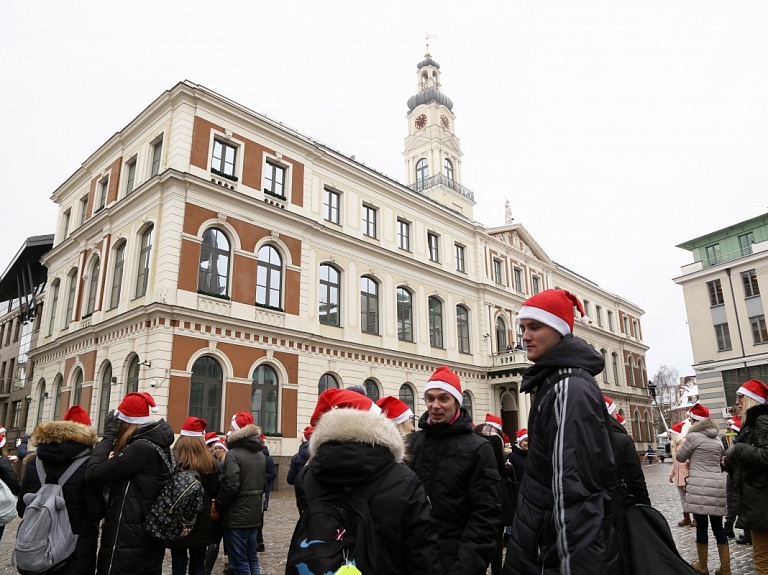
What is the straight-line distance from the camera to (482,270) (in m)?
33.3

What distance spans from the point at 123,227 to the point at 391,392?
13.9 metres

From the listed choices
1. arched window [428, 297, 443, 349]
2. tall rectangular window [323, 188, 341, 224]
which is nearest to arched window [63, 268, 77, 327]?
tall rectangular window [323, 188, 341, 224]

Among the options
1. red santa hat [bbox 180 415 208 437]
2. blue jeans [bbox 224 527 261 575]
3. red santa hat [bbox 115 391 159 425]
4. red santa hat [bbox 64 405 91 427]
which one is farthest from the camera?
blue jeans [bbox 224 527 261 575]

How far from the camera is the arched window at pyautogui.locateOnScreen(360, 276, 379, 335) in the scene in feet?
85.1

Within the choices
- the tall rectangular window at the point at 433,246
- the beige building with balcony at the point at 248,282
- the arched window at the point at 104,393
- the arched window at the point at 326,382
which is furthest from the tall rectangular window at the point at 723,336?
the arched window at the point at 104,393

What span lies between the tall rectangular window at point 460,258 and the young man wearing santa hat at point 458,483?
2849cm

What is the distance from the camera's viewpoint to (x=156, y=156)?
2223 centimetres

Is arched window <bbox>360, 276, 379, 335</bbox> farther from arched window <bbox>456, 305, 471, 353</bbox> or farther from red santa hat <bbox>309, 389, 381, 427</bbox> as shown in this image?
red santa hat <bbox>309, 389, 381, 427</bbox>

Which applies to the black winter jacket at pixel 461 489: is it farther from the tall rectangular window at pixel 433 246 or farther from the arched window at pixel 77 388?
the tall rectangular window at pixel 433 246

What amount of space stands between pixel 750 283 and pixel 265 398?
30408 millimetres

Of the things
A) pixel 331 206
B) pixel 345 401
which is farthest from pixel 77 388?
pixel 345 401

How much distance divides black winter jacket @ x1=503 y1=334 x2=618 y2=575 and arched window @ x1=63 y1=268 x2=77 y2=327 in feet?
89.4

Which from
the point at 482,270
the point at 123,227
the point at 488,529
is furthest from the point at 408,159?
the point at 488,529

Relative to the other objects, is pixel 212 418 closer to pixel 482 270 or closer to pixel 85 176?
pixel 85 176
